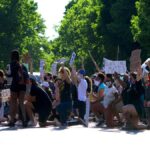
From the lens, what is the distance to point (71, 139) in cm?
1541

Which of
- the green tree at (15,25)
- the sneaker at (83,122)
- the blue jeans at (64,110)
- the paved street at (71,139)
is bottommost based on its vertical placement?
the paved street at (71,139)

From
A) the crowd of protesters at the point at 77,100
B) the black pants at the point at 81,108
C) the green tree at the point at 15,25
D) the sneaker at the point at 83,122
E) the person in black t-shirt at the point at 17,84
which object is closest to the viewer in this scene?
the crowd of protesters at the point at 77,100

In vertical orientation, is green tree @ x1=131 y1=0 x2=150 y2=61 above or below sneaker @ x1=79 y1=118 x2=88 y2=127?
above

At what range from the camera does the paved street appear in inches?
541

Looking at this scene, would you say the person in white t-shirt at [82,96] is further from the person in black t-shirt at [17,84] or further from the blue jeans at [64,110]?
the person in black t-shirt at [17,84]

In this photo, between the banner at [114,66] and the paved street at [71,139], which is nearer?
the paved street at [71,139]

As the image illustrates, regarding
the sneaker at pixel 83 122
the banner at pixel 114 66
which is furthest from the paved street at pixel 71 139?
the banner at pixel 114 66

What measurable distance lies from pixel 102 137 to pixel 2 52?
184 feet

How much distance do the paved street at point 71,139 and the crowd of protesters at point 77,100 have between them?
1.12 m

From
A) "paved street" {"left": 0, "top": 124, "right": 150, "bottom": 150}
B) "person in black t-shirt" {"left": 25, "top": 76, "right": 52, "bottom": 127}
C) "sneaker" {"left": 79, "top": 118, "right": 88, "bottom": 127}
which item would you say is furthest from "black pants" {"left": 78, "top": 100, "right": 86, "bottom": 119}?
"paved street" {"left": 0, "top": 124, "right": 150, "bottom": 150}

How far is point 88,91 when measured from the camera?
899 inches

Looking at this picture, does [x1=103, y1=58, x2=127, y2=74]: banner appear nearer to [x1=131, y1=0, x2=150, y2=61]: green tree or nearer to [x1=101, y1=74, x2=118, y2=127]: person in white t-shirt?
[x1=101, y1=74, x2=118, y2=127]: person in white t-shirt

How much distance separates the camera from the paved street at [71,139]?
13.7m

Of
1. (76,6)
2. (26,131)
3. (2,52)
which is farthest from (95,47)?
(26,131)
